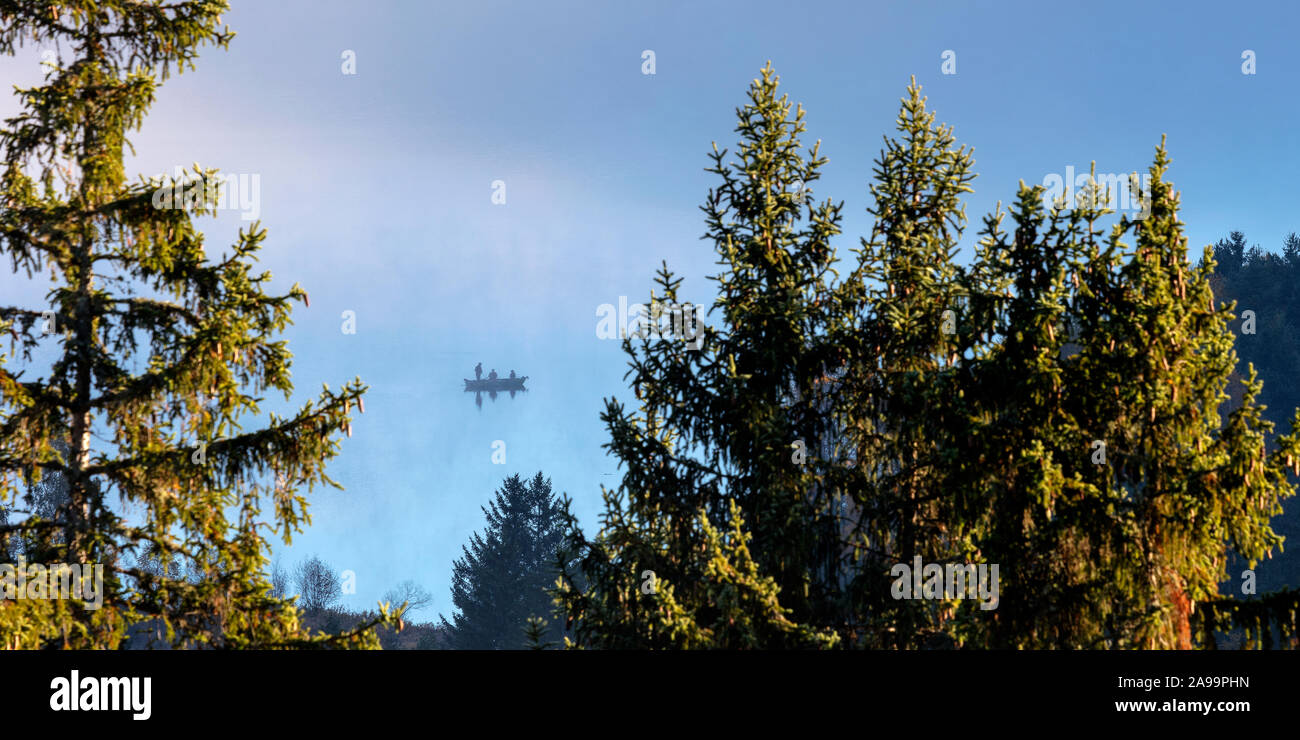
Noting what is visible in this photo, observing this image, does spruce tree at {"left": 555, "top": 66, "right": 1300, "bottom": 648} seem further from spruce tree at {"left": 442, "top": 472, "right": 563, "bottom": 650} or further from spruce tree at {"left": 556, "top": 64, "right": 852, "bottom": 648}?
spruce tree at {"left": 442, "top": 472, "right": 563, "bottom": 650}

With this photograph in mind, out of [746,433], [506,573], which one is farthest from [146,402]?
[506,573]

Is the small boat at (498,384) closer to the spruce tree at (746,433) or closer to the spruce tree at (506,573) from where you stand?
the spruce tree at (506,573)

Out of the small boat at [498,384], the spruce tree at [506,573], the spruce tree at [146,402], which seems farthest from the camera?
the small boat at [498,384]

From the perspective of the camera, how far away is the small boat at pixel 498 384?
191625 millimetres

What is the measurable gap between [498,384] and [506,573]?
13715 centimetres

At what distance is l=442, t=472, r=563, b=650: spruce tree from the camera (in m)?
58.7

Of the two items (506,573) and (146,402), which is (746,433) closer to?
(146,402)

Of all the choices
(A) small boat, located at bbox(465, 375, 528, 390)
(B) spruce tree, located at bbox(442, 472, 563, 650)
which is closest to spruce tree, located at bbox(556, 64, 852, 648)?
(B) spruce tree, located at bbox(442, 472, 563, 650)

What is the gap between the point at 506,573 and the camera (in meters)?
59.9

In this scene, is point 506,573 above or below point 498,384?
below

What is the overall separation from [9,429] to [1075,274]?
12612mm

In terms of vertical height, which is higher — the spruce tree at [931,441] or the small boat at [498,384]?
the small boat at [498,384]

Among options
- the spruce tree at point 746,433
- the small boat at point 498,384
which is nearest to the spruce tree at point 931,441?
the spruce tree at point 746,433

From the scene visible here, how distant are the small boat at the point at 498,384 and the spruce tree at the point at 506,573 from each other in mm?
127573
